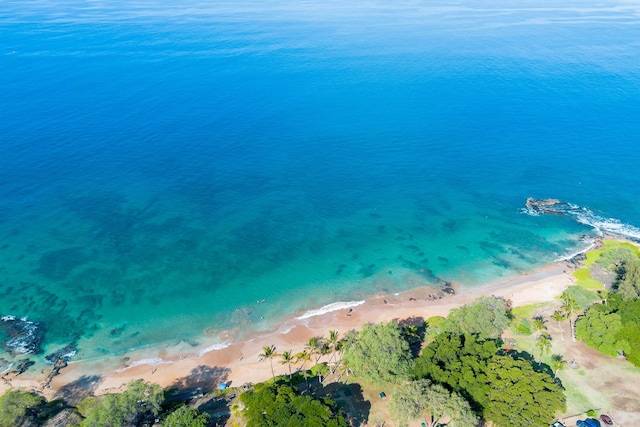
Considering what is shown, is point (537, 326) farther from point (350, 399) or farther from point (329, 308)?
point (329, 308)

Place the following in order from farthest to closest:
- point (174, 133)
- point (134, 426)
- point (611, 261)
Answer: point (174, 133) < point (611, 261) < point (134, 426)

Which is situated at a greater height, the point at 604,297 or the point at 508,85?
the point at 508,85

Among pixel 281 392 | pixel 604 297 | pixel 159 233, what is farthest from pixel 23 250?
pixel 604 297

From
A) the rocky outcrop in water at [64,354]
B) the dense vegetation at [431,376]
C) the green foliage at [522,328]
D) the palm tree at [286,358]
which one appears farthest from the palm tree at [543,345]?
the rocky outcrop in water at [64,354]

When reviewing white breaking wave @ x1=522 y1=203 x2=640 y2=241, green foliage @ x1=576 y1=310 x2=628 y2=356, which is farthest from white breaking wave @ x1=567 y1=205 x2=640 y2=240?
green foliage @ x1=576 y1=310 x2=628 y2=356

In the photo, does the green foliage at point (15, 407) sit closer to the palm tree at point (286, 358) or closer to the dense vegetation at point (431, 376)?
the dense vegetation at point (431, 376)

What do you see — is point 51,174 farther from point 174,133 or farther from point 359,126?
point 359,126

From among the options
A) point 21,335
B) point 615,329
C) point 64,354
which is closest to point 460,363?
point 615,329
